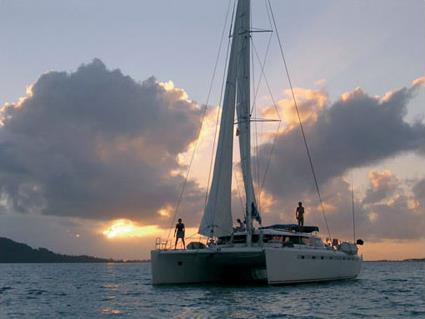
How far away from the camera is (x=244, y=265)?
25.3m

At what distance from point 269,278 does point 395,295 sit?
577 cm

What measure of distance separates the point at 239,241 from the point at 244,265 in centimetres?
127

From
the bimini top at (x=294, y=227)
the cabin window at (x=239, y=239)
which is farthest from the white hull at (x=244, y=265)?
the bimini top at (x=294, y=227)

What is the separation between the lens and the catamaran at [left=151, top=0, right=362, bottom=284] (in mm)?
24297

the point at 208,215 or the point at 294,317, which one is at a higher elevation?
the point at 208,215

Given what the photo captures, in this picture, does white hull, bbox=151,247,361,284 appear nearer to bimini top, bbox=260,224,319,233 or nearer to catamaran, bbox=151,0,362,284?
catamaran, bbox=151,0,362,284

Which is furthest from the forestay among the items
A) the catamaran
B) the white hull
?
the white hull

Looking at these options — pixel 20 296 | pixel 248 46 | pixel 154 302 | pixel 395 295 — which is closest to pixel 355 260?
pixel 395 295

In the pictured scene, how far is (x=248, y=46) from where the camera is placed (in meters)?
27.8

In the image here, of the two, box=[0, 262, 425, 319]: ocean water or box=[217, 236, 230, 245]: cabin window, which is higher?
box=[217, 236, 230, 245]: cabin window

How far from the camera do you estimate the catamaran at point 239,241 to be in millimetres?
24297

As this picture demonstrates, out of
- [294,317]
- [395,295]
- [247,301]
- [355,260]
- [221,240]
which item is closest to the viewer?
[294,317]

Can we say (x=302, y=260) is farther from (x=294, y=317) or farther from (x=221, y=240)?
(x=294, y=317)

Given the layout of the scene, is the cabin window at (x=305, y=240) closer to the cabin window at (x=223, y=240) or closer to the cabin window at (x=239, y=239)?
the cabin window at (x=239, y=239)
